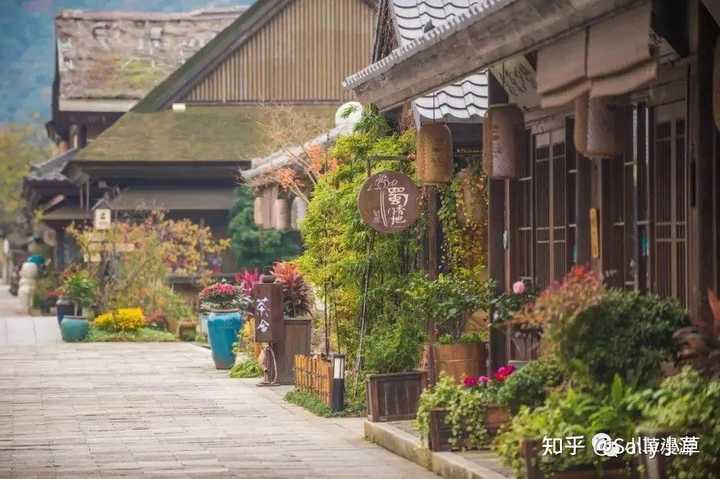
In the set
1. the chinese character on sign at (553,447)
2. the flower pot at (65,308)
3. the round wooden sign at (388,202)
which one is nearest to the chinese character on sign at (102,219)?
the flower pot at (65,308)

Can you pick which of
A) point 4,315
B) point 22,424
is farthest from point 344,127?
point 4,315

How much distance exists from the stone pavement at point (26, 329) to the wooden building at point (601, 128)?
1921cm

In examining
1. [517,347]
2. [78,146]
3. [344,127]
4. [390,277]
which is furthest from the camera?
[78,146]

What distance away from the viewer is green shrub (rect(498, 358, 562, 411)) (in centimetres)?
1190

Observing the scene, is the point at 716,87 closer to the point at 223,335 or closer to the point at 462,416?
the point at 462,416

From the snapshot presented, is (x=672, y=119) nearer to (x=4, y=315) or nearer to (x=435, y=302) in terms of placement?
(x=435, y=302)

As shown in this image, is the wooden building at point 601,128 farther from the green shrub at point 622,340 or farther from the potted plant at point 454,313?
the green shrub at point 622,340

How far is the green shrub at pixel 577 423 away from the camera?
33.2 feet

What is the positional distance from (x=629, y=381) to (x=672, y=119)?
2.68 meters

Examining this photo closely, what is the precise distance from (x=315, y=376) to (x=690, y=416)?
9.68 m

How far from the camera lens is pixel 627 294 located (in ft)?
34.8

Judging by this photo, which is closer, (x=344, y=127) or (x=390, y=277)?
(x=390, y=277)

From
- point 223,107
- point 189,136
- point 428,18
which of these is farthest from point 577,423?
point 223,107

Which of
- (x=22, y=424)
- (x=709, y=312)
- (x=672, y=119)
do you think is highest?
(x=672, y=119)
